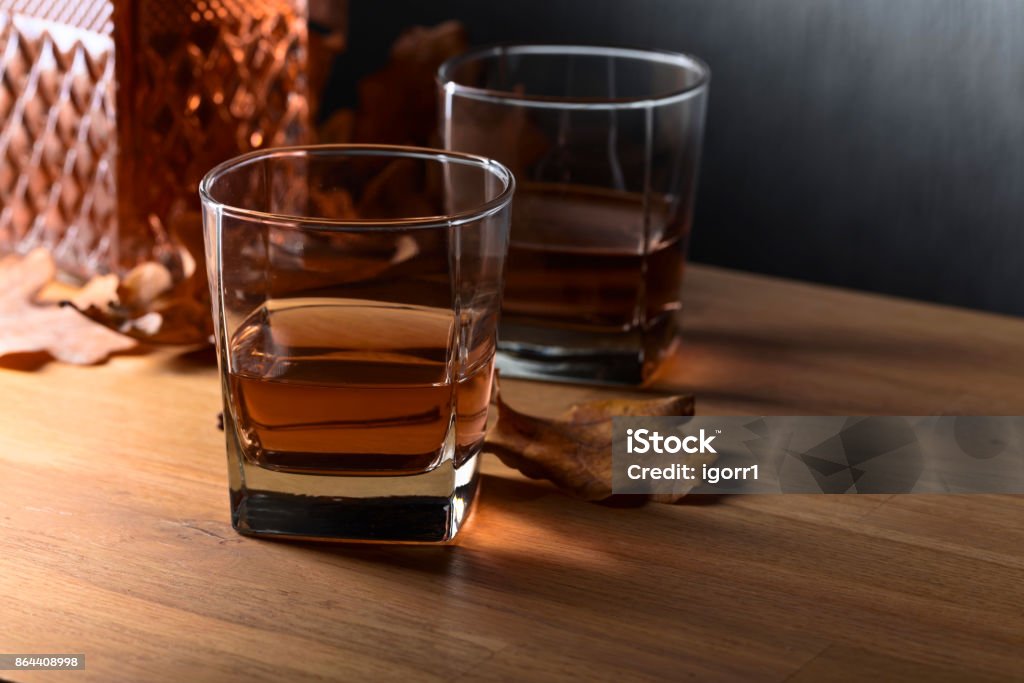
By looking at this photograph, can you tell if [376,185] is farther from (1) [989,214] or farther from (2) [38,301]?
(1) [989,214]

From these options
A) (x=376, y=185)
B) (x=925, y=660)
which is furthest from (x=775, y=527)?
(x=376, y=185)

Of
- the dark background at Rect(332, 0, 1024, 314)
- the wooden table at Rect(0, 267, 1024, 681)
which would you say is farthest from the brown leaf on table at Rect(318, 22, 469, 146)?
the wooden table at Rect(0, 267, 1024, 681)

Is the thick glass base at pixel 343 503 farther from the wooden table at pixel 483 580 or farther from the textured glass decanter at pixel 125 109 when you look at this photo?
the textured glass decanter at pixel 125 109

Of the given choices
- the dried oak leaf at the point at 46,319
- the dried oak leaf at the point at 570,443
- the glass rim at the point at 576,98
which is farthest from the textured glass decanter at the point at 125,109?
the dried oak leaf at the point at 570,443

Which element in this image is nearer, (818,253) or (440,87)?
(440,87)

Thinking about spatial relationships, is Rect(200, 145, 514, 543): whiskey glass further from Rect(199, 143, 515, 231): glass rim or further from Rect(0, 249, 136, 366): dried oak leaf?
Rect(0, 249, 136, 366): dried oak leaf

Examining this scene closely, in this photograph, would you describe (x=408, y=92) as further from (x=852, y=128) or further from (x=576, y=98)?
(x=852, y=128)

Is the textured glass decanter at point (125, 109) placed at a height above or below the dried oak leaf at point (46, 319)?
above
